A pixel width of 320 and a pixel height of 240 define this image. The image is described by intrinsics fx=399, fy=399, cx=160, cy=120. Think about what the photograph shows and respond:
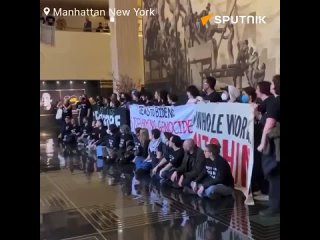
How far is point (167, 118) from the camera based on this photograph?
25.6ft

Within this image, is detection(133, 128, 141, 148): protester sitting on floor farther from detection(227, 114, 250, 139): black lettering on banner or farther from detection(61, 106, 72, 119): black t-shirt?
detection(61, 106, 72, 119): black t-shirt

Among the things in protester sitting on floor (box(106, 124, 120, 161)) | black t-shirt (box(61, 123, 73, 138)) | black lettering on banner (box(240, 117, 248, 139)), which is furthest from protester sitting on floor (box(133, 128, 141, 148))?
black t-shirt (box(61, 123, 73, 138))

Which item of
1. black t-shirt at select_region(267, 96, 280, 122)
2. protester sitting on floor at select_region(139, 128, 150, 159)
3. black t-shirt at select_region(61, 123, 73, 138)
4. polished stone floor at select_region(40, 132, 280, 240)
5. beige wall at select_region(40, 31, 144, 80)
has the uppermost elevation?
beige wall at select_region(40, 31, 144, 80)

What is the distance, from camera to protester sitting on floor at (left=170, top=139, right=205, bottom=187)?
248 inches

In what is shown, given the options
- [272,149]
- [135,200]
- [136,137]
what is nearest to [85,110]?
[136,137]

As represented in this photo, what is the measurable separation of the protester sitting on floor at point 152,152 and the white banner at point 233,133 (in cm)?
116

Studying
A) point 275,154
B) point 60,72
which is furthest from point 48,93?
point 275,154

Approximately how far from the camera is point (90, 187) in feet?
23.7

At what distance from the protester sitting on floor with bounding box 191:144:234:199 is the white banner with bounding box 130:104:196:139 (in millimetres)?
1170

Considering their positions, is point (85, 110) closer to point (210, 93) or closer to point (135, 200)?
point (210, 93)

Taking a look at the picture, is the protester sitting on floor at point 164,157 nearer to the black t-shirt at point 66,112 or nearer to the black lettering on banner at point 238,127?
the black lettering on banner at point 238,127

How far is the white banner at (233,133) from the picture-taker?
228 inches

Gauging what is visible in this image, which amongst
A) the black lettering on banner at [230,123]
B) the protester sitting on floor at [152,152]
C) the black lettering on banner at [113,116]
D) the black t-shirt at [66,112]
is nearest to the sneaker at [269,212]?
the black lettering on banner at [230,123]

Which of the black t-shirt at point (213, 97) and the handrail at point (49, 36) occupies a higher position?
the handrail at point (49, 36)
